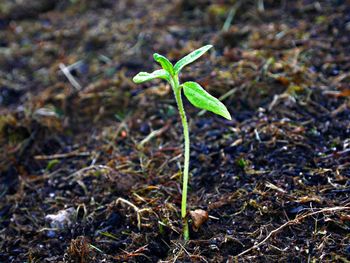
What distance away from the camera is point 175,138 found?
1.81 metres

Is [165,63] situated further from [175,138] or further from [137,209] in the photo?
[175,138]

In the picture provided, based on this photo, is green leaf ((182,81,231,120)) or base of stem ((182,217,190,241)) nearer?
green leaf ((182,81,231,120))

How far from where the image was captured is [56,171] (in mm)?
1771

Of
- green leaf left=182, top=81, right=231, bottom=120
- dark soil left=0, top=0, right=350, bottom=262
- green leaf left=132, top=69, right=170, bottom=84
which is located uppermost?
green leaf left=132, top=69, right=170, bottom=84

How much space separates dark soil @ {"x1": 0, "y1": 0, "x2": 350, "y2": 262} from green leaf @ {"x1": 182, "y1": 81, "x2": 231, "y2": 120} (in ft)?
1.29

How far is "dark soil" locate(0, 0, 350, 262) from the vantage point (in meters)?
1.38

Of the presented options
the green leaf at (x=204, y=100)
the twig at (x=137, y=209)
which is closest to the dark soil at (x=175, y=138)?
the twig at (x=137, y=209)

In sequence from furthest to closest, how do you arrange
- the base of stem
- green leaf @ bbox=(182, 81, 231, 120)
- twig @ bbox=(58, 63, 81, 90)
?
twig @ bbox=(58, 63, 81, 90) → the base of stem → green leaf @ bbox=(182, 81, 231, 120)

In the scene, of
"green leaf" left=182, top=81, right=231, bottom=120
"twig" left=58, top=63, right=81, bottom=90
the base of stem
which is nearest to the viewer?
"green leaf" left=182, top=81, right=231, bottom=120

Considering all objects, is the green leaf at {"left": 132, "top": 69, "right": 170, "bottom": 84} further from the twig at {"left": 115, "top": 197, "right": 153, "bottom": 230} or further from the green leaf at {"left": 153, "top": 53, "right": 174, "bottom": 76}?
the twig at {"left": 115, "top": 197, "right": 153, "bottom": 230}

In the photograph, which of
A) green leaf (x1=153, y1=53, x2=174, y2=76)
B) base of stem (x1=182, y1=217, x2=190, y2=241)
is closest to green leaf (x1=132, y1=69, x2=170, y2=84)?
green leaf (x1=153, y1=53, x2=174, y2=76)

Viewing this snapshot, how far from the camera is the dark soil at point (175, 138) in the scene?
138 centimetres

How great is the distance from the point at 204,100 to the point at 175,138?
0.63 meters

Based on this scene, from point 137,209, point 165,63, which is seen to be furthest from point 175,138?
point 165,63
